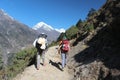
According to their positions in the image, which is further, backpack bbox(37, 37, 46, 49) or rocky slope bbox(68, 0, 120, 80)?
backpack bbox(37, 37, 46, 49)

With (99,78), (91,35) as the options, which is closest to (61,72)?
(99,78)

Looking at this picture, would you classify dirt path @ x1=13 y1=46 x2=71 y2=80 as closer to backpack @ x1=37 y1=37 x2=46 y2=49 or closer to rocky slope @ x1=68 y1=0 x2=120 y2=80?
rocky slope @ x1=68 y1=0 x2=120 y2=80

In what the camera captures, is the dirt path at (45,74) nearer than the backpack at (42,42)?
Yes

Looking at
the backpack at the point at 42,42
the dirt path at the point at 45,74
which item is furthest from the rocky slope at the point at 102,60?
A: the backpack at the point at 42,42

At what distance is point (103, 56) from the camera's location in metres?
17.4

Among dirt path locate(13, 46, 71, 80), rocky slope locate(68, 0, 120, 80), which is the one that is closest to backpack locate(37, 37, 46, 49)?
dirt path locate(13, 46, 71, 80)

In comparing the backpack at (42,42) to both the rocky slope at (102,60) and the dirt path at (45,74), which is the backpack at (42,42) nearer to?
the dirt path at (45,74)

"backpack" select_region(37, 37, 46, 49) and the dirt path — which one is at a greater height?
"backpack" select_region(37, 37, 46, 49)

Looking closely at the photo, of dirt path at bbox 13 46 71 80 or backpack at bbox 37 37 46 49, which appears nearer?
dirt path at bbox 13 46 71 80

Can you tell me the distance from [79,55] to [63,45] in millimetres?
4125

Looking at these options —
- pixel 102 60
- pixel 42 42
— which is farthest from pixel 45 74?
pixel 102 60

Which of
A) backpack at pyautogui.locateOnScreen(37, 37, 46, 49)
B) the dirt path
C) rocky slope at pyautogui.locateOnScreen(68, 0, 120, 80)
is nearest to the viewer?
rocky slope at pyautogui.locateOnScreen(68, 0, 120, 80)

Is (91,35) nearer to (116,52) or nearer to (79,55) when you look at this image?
(79,55)

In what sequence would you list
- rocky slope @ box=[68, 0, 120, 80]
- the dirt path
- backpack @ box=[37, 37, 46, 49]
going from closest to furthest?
rocky slope @ box=[68, 0, 120, 80] → the dirt path → backpack @ box=[37, 37, 46, 49]
